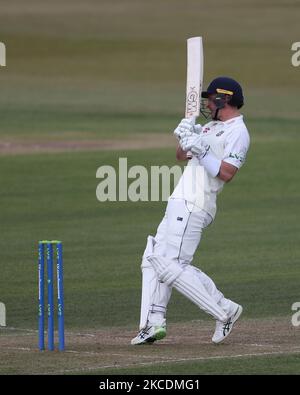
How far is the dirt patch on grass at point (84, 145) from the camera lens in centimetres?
3166

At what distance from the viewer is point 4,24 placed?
5256 centimetres

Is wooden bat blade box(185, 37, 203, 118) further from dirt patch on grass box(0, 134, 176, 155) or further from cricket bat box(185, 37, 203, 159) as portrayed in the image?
dirt patch on grass box(0, 134, 176, 155)

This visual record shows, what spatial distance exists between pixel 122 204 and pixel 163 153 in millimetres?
7165

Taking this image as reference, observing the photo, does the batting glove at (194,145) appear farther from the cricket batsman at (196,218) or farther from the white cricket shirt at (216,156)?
the white cricket shirt at (216,156)

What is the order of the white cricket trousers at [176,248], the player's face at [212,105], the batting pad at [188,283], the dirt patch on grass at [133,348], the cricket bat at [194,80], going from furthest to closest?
1. the player's face at [212,105]
2. the cricket bat at [194,80]
3. the white cricket trousers at [176,248]
4. the batting pad at [188,283]
5. the dirt patch on grass at [133,348]

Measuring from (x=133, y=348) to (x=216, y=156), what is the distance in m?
1.63

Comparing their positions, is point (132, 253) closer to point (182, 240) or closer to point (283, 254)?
point (283, 254)

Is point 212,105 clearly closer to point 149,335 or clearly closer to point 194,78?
point 194,78

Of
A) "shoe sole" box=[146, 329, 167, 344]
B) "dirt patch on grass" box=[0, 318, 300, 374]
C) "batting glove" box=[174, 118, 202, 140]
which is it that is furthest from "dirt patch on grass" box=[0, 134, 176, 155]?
"shoe sole" box=[146, 329, 167, 344]

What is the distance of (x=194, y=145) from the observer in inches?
406

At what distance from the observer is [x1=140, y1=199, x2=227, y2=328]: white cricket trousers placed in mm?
10445

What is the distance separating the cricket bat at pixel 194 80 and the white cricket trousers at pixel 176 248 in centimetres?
46

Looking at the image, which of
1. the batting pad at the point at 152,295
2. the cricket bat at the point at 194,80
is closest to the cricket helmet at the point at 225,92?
the cricket bat at the point at 194,80

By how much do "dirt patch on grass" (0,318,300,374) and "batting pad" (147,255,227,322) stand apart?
0.95 ft
